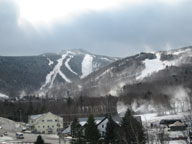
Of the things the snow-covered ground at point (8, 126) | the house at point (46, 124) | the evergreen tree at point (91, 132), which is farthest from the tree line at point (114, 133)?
the house at point (46, 124)

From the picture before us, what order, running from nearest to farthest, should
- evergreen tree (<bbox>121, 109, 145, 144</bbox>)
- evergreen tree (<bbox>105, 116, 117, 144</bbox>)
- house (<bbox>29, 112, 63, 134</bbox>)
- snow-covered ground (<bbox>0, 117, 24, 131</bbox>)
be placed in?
evergreen tree (<bbox>121, 109, 145, 144</bbox>) → evergreen tree (<bbox>105, 116, 117, 144</bbox>) → snow-covered ground (<bbox>0, 117, 24, 131</bbox>) → house (<bbox>29, 112, 63, 134</bbox>)

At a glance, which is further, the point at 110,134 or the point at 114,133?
the point at 114,133

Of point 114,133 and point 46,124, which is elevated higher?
point 46,124

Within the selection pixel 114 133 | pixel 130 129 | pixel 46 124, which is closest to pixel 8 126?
pixel 46 124

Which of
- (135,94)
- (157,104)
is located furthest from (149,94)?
(157,104)

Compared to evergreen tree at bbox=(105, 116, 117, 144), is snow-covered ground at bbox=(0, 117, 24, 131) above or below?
above

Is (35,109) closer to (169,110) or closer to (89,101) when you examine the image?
(89,101)

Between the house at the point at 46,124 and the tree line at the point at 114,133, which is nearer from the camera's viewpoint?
the tree line at the point at 114,133

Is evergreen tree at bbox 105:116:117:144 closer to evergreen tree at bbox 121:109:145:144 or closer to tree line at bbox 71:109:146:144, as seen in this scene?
tree line at bbox 71:109:146:144

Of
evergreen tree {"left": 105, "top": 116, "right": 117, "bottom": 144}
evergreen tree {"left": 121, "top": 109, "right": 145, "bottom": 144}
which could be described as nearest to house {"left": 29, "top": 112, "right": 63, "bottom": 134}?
evergreen tree {"left": 105, "top": 116, "right": 117, "bottom": 144}

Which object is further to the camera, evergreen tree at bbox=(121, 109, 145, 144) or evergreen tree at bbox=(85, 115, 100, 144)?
evergreen tree at bbox=(85, 115, 100, 144)

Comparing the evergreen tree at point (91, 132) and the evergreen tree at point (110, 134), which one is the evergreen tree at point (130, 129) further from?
the evergreen tree at point (91, 132)

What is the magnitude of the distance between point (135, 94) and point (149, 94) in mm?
11184

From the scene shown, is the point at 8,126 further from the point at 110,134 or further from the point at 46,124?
the point at 110,134
